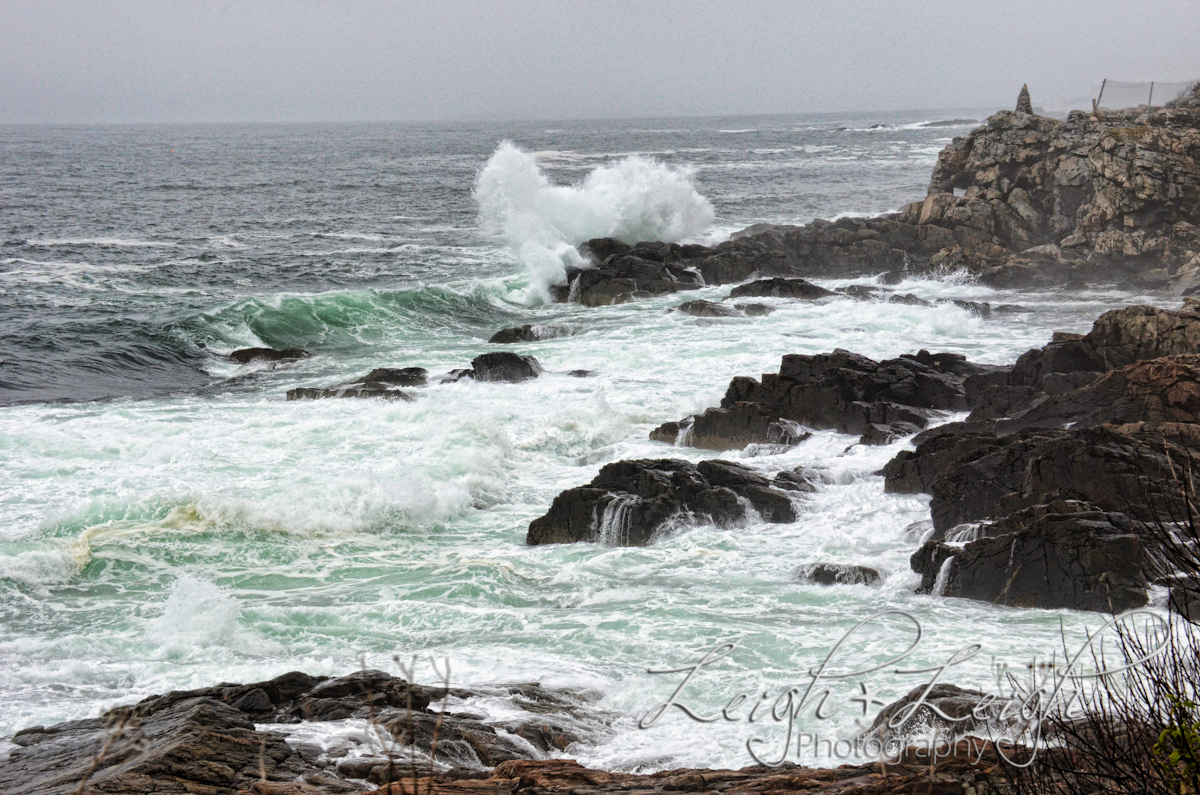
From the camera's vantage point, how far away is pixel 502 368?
59.5ft

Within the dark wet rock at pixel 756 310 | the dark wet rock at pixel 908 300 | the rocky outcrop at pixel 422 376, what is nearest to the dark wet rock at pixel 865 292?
the dark wet rock at pixel 908 300

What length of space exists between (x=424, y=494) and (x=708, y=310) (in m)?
12.4

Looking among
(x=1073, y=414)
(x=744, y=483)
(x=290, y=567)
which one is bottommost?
(x=290, y=567)

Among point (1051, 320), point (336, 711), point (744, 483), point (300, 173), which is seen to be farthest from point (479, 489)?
point (300, 173)

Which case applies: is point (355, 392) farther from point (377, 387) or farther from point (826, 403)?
point (826, 403)

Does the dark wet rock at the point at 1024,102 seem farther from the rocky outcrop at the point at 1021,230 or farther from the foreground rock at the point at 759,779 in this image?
the foreground rock at the point at 759,779

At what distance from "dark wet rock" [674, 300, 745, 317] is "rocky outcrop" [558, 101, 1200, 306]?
9.59 feet

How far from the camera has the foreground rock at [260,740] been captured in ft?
16.7

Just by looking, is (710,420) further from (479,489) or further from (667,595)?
(667,595)

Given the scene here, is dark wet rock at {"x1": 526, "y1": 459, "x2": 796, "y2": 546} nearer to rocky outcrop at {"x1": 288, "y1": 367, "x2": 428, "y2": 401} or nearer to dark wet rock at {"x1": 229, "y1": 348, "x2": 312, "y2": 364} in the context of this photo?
rocky outcrop at {"x1": 288, "y1": 367, "x2": 428, "y2": 401}

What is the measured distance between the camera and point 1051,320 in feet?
70.4

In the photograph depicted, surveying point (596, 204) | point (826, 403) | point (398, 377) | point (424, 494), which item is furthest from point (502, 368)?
point (596, 204)

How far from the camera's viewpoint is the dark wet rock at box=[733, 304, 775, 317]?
23094mm

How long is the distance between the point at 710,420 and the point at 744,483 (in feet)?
9.05
